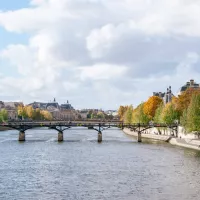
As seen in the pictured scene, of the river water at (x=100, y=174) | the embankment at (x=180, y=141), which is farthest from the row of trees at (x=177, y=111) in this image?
the river water at (x=100, y=174)

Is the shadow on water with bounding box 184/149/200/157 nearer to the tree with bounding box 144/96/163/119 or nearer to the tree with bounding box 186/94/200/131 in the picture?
the tree with bounding box 186/94/200/131

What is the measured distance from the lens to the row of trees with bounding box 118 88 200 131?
310 feet

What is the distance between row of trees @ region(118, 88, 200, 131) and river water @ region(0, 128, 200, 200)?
37.8ft

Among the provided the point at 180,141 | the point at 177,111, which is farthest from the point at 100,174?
the point at 177,111

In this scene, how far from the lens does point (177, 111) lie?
121 m

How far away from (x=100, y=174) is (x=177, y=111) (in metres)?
66.4

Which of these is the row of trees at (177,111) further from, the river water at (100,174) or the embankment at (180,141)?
the river water at (100,174)

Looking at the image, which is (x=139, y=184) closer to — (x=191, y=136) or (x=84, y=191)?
(x=84, y=191)

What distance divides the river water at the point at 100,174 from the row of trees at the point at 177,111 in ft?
37.8

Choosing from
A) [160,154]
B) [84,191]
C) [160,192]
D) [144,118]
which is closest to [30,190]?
[84,191]

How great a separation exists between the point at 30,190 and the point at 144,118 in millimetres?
98898

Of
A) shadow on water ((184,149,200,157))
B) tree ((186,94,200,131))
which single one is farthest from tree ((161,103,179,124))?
shadow on water ((184,149,200,157))

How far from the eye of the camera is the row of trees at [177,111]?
310 ft

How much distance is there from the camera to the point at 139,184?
50812 mm
